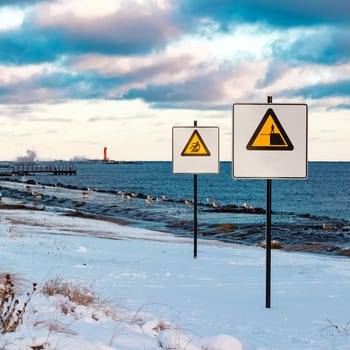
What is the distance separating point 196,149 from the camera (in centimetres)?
1198

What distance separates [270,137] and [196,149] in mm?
4806

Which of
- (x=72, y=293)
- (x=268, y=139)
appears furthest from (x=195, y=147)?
(x=72, y=293)

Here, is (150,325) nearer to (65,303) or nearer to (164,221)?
(65,303)

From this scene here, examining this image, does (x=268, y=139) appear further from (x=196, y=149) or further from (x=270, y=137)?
(x=196, y=149)

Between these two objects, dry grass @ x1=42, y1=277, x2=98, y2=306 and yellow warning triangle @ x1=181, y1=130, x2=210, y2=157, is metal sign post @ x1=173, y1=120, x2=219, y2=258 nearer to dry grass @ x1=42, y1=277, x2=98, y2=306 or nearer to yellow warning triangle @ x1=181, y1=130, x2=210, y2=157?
yellow warning triangle @ x1=181, y1=130, x2=210, y2=157

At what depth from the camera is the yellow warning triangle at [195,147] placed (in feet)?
39.0

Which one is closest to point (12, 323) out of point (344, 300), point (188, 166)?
point (344, 300)

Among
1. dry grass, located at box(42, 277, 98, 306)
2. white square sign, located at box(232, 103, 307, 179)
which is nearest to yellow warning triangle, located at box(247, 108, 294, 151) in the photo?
white square sign, located at box(232, 103, 307, 179)

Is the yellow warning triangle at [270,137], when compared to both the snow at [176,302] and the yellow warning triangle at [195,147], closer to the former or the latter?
the snow at [176,302]

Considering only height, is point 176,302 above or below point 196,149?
below

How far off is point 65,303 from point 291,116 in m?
3.45

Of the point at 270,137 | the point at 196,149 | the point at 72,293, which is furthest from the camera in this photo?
the point at 196,149

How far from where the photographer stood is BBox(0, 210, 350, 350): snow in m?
4.93

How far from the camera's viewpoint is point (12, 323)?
4730 millimetres
